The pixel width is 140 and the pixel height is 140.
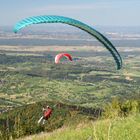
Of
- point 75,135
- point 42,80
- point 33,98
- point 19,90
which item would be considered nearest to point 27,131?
point 75,135

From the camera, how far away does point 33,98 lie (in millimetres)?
115188

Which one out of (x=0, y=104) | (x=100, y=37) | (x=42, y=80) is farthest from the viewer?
(x=42, y=80)

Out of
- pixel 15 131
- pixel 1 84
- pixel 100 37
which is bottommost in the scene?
pixel 1 84

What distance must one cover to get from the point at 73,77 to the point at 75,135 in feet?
535

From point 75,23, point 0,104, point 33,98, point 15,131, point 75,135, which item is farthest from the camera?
point 33,98

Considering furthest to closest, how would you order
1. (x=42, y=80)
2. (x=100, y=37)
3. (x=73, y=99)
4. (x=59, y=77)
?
1. (x=59, y=77)
2. (x=42, y=80)
3. (x=73, y=99)
4. (x=100, y=37)

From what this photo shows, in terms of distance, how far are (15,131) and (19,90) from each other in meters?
127

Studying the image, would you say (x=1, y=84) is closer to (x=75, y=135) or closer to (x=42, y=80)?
(x=42, y=80)

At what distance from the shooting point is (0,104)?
10006cm

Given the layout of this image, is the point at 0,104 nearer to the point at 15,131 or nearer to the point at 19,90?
the point at 19,90

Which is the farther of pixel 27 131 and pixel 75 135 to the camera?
pixel 27 131

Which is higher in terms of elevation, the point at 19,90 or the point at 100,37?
the point at 100,37

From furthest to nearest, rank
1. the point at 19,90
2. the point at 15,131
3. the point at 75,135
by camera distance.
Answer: the point at 19,90 < the point at 15,131 < the point at 75,135

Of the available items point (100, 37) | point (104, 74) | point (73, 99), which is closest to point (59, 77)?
point (104, 74)
